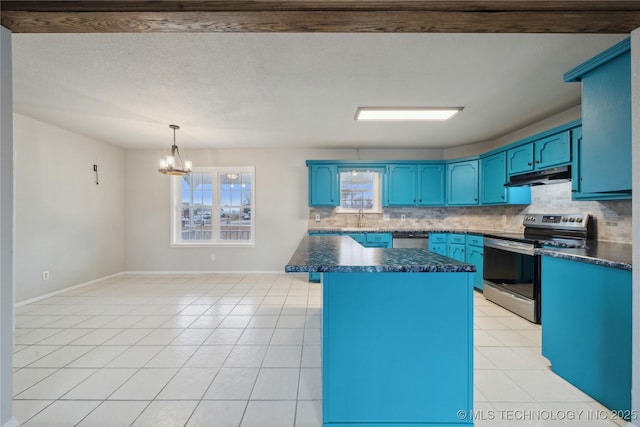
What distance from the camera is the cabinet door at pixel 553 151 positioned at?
2.93 meters

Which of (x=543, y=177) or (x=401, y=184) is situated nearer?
(x=543, y=177)

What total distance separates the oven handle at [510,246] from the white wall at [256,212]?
2.28 meters

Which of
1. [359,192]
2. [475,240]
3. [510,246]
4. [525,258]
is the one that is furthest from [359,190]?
[525,258]

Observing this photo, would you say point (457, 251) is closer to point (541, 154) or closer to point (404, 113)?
point (541, 154)

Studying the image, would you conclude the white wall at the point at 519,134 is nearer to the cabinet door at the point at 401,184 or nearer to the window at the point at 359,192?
the cabinet door at the point at 401,184

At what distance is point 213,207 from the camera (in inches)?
215

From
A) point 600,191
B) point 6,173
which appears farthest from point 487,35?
point 6,173

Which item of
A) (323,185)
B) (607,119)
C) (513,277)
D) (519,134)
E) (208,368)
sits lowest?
(208,368)

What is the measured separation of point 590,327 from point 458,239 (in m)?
2.71

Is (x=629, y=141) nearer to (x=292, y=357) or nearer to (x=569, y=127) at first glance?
(x=569, y=127)

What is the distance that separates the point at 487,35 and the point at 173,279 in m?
5.43

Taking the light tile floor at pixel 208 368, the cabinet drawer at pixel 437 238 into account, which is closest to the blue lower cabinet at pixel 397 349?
the light tile floor at pixel 208 368

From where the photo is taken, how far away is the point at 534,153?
3363 mm

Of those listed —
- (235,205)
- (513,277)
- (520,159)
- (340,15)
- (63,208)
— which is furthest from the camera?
(235,205)
